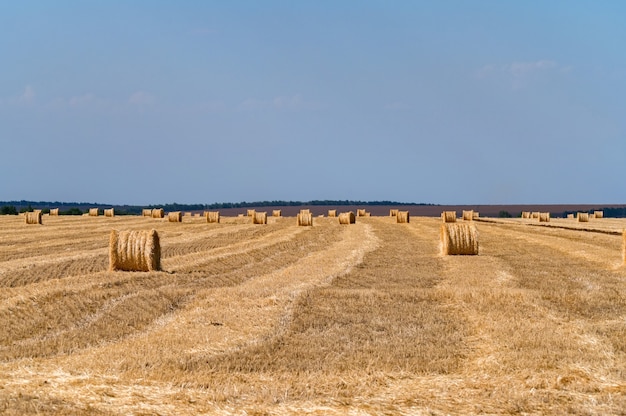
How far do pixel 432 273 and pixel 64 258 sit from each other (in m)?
11.4

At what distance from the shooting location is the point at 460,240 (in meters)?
23.3

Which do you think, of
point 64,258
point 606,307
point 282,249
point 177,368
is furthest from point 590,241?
point 177,368

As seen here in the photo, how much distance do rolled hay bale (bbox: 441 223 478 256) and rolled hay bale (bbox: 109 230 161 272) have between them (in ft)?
29.8

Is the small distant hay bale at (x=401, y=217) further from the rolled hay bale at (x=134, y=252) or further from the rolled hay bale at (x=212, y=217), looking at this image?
the rolled hay bale at (x=134, y=252)

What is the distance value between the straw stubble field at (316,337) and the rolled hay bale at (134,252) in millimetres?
569

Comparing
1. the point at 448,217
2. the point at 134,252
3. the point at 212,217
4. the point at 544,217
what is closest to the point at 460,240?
the point at 134,252

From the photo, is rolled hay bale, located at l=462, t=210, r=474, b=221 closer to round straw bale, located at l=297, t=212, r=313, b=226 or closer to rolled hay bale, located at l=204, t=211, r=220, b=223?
round straw bale, located at l=297, t=212, r=313, b=226

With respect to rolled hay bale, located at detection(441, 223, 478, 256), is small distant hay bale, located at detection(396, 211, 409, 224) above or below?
above

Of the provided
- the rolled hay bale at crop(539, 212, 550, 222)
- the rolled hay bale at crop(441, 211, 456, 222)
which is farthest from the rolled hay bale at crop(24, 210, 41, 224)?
the rolled hay bale at crop(539, 212, 550, 222)

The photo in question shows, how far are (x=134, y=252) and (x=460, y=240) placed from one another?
32.9 feet

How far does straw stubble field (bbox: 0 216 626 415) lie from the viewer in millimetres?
7461

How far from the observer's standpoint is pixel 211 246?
94.7 feet

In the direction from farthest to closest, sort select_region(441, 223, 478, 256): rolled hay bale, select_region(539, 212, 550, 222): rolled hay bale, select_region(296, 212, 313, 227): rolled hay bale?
1. select_region(539, 212, 550, 222): rolled hay bale
2. select_region(296, 212, 313, 227): rolled hay bale
3. select_region(441, 223, 478, 256): rolled hay bale

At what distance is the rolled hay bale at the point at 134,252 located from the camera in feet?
63.1
